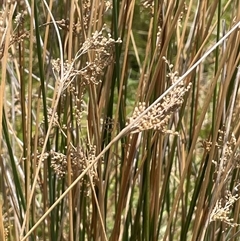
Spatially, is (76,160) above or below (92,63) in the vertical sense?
below

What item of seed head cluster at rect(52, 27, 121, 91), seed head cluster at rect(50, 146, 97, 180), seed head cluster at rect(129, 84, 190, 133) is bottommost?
seed head cluster at rect(50, 146, 97, 180)

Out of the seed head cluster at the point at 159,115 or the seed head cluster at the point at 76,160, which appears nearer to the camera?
the seed head cluster at the point at 159,115

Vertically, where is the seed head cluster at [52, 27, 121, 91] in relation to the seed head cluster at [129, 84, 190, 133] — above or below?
above

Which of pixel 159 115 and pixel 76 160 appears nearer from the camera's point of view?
pixel 159 115

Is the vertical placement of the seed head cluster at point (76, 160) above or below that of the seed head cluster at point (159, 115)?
below

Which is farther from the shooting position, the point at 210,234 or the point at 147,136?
the point at 210,234

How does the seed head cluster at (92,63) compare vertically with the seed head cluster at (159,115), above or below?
above

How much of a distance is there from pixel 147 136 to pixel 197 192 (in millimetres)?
159

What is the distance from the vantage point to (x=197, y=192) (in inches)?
34.6

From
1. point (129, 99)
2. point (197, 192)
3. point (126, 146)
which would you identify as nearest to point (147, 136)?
point (126, 146)

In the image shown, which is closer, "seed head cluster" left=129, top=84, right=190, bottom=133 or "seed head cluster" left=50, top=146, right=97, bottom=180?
"seed head cluster" left=129, top=84, right=190, bottom=133

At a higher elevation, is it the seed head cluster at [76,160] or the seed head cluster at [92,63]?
the seed head cluster at [92,63]

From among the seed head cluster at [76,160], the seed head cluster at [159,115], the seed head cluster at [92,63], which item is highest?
the seed head cluster at [92,63]

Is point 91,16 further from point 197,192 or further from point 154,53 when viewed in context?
point 197,192
